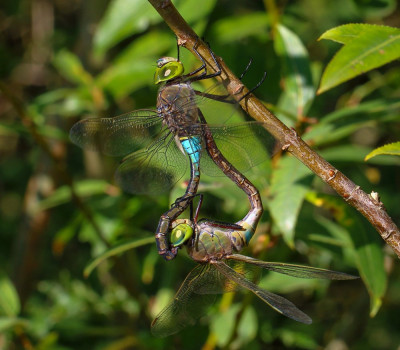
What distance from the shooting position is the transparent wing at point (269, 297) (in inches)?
62.3

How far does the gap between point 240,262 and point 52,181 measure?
6.79 ft

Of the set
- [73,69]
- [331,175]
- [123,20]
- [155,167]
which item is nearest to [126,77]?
[123,20]

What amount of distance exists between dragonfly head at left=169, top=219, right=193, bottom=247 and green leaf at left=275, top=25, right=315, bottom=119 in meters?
0.68

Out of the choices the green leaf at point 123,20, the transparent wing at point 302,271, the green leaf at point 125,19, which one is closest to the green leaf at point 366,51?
the transparent wing at point 302,271

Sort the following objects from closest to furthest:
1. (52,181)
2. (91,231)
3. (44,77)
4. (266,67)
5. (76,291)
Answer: (266,67)
(91,231)
(76,291)
(52,181)
(44,77)

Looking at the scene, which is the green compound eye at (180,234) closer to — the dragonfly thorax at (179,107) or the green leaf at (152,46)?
→ the dragonfly thorax at (179,107)

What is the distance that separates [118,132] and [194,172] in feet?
1.11

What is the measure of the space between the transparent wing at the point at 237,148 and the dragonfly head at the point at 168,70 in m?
0.20

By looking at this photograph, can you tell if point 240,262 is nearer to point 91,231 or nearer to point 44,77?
point 91,231

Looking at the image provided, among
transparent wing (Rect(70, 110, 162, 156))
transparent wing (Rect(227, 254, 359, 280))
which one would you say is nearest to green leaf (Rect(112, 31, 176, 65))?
transparent wing (Rect(70, 110, 162, 156))

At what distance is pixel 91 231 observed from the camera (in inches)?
117

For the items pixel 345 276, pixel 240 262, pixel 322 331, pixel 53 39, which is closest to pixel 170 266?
pixel 322 331

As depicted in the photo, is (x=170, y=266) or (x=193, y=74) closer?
(x=193, y=74)

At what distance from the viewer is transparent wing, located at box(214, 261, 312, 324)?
1.58 m
